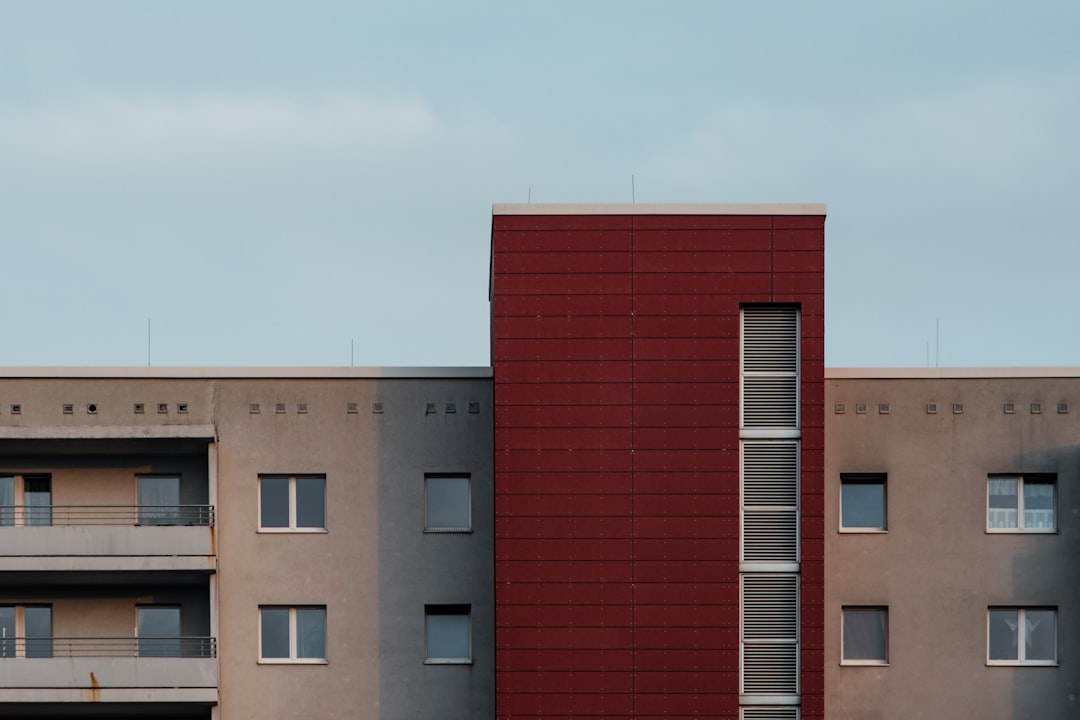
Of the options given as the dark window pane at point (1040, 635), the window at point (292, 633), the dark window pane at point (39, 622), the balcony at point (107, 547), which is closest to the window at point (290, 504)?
the balcony at point (107, 547)

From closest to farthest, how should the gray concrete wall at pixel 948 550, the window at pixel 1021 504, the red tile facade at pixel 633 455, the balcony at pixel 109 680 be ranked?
the red tile facade at pixel 633 455 < the balcony at pixel 109 680 < the gray concrete wall at pixel 948 550 < the window at pixel 1021 504

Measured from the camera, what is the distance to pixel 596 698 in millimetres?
35062

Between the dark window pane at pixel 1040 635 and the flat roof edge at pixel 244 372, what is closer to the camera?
the dark window pane at pixel 1040 635

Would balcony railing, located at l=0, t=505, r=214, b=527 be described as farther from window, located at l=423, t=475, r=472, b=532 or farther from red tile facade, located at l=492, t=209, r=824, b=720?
red tile facade, located at l=492, t=209, r=824, b=720

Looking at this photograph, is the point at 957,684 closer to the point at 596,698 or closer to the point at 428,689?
the point at 596,698

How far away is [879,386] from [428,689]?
12092 mm

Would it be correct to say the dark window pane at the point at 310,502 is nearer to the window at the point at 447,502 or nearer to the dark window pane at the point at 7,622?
the window at the point at 447,502

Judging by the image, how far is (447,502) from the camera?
124 ft

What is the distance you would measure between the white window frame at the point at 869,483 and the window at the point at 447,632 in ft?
28.4

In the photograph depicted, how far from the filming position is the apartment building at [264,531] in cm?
3709

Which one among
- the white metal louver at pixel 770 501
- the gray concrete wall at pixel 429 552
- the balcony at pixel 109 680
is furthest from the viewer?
the gray concrete wall at pixel 429 552

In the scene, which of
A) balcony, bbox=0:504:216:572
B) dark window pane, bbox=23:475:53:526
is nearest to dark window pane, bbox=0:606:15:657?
balcony, bbox=0:504:216:572

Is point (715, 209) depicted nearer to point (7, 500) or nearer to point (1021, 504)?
point (1021, 504)

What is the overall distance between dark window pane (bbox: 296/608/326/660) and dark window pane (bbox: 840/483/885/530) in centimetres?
1187
